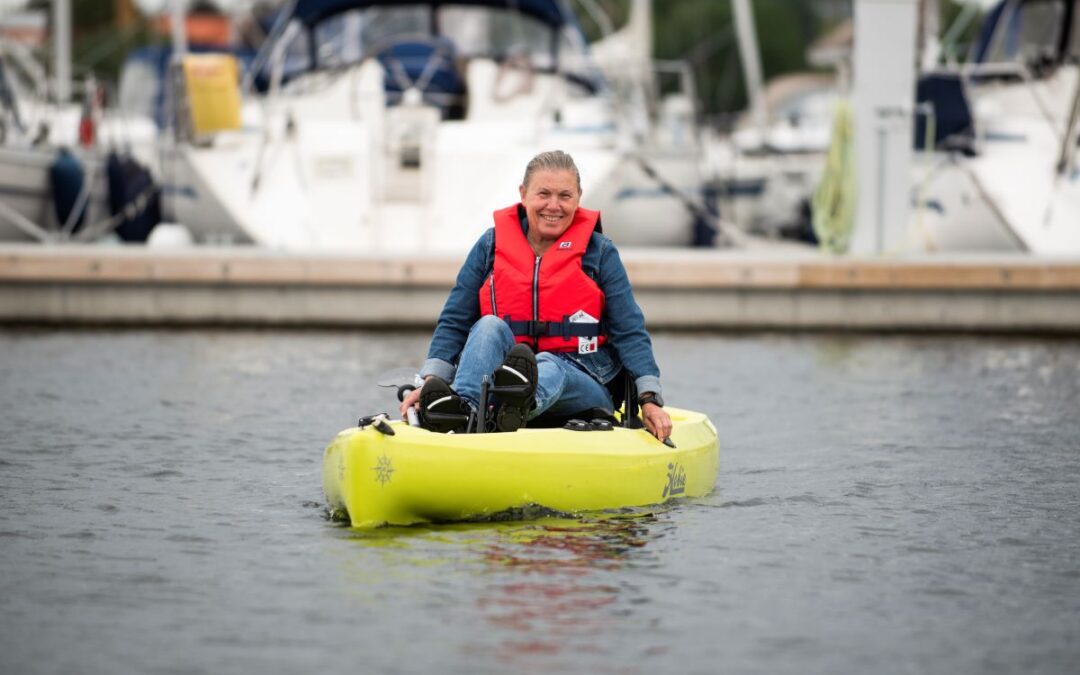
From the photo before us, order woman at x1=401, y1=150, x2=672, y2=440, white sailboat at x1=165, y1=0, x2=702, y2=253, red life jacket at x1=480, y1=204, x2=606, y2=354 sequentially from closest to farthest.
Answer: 1. woman at x1=401, y1=150, x2=672, y2=440
2. red life jacket at x1=480, y1=204, x2=606, y2=354
3. white sailboat at x1=165, y1=0, x2=702, y2=253

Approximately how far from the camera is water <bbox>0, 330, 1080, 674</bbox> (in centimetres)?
550

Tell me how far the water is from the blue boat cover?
946 cm

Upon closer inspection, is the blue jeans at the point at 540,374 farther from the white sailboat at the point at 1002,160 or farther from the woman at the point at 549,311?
the white sailboat at the point at 1002,160

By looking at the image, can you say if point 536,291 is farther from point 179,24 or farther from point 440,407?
point 179,24

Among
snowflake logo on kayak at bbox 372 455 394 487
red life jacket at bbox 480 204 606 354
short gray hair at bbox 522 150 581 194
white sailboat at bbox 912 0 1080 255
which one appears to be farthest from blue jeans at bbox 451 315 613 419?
white sailboat at bbox 912 0 1080 255

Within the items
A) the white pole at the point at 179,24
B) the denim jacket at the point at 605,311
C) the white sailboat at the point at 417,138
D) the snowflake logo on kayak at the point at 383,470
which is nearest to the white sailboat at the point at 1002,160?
the white sailboat at the point at 417,138

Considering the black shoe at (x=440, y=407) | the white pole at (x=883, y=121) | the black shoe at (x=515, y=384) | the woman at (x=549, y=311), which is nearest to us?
the black shoe at (x=515, y=384)

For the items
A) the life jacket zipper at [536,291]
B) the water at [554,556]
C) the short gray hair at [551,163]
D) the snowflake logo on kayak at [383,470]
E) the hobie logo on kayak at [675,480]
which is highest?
the short gray hair at [551,163]

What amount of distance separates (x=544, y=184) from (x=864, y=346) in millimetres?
7660

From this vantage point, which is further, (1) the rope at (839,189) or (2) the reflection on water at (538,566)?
(1) the rope at (839,189)

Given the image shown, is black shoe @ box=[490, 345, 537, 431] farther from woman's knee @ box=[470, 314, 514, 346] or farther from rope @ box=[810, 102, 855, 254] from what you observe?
rope @ box=[810, 102, 855, 254]

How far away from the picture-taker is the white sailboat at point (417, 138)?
1758 centimetres

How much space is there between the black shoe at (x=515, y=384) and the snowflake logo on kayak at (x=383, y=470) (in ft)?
1.58

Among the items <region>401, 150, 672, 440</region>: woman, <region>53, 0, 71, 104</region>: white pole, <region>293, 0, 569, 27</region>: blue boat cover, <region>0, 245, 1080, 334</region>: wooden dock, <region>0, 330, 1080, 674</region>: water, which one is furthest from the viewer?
<region>53, 0, 71, 104</region>: white pole
